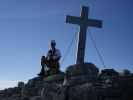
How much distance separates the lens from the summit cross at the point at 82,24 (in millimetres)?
17844

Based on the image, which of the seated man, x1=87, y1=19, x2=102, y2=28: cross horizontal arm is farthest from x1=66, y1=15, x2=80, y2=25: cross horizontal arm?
the seated man

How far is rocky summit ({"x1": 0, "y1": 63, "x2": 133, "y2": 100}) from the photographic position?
35.2 feet

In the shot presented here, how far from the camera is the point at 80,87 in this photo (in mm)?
11484

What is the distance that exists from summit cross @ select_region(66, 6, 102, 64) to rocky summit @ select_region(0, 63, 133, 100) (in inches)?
114

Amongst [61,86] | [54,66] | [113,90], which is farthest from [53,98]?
[54,66]

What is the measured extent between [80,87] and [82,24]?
740cm

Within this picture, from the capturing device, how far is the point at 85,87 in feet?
37.0

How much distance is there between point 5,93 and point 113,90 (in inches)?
289

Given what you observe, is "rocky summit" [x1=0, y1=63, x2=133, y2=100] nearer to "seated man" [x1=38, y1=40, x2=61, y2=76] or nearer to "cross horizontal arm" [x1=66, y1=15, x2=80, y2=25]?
"seated man" [x1=38, y1=40, x2=61, y2=76]

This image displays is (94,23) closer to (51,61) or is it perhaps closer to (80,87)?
(51,61)

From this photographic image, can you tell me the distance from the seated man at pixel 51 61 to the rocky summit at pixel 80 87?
2.17ft

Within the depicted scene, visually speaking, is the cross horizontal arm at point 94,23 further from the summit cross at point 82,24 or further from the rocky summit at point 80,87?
the rocky summit at point 80,87

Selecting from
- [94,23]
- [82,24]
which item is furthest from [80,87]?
[94,23]

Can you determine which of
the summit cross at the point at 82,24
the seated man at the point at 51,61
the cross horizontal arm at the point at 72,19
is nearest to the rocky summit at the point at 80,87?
the seated man at the point at 51,61
